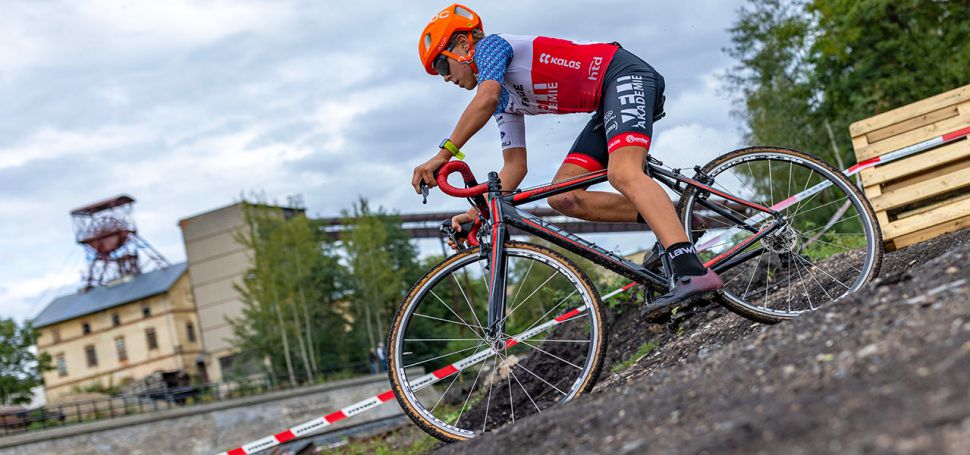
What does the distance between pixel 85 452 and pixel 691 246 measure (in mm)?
30265

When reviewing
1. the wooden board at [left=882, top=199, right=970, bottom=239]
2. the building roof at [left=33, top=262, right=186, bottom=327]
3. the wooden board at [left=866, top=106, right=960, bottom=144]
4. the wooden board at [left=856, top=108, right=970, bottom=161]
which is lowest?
the wooden board at [left=882, top=199, right=970, bottom=239]

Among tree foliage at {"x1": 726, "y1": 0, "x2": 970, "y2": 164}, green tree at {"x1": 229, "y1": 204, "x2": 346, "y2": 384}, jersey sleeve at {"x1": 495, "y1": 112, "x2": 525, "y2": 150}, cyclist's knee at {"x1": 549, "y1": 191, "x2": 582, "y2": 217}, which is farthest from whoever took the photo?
green tree at {"x1": 229, "y1": 204, "x2": 346, "y2": 384}

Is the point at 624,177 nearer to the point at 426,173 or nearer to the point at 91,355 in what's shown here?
the point at 426,173

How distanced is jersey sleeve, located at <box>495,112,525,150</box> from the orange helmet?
0.54m

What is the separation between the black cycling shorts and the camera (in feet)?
15.1

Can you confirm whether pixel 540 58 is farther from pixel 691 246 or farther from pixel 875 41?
pixel 875 41

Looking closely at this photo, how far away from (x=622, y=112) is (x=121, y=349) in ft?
232

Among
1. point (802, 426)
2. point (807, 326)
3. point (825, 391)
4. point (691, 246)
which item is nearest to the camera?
point (802, 426)

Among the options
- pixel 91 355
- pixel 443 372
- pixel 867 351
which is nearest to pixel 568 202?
pixel 443 372

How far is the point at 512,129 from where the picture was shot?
5.28 metres

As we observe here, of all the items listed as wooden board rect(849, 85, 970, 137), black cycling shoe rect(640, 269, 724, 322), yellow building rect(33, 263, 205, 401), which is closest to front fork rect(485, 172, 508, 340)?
black cycling shoe rect(640, 269, 724, 322)

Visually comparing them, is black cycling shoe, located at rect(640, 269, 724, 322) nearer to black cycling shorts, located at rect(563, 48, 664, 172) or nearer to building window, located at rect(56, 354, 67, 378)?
black cycling shorts, located at rect(563, 48, 664, 172)

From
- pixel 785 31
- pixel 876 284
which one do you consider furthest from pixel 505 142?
pixel 785 31

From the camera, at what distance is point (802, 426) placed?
2416 mm
